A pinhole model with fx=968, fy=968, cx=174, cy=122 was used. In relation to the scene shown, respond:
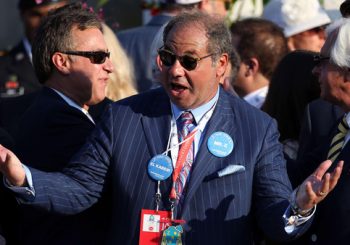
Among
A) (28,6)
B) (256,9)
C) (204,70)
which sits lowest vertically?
(256,9)

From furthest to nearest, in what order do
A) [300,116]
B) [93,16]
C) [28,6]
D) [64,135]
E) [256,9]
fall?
[256,9]
[28,6]
[300,116]
[93,16]
[64,135]

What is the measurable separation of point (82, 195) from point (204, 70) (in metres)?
0.80

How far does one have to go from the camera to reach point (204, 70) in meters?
4.41

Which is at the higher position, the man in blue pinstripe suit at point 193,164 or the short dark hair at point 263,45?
the man in blue pinstripe suit at point 193,164

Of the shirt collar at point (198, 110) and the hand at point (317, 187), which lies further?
the shirt collar at point (198, 110)

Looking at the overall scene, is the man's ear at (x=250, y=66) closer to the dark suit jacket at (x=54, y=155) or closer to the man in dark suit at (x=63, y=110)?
the man in dark suit at (x=63, y=110)

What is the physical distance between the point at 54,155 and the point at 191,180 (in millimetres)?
767

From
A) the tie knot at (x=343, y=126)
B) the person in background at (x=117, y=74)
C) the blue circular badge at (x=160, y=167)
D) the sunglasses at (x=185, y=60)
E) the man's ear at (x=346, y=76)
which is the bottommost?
the person in background at (x=117, y=74)

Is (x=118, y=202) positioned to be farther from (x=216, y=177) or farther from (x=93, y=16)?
(x=93, y=16)

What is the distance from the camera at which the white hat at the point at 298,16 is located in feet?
23.9

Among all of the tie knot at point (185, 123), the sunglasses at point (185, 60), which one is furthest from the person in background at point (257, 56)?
the sunglasses at point (185, 60)

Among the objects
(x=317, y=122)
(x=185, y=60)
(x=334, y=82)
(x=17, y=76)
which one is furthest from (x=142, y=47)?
(x=185, y=60)

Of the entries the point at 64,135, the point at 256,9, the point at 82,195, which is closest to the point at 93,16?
the point at 64,135

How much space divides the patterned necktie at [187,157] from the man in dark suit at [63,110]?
455 millimetres
